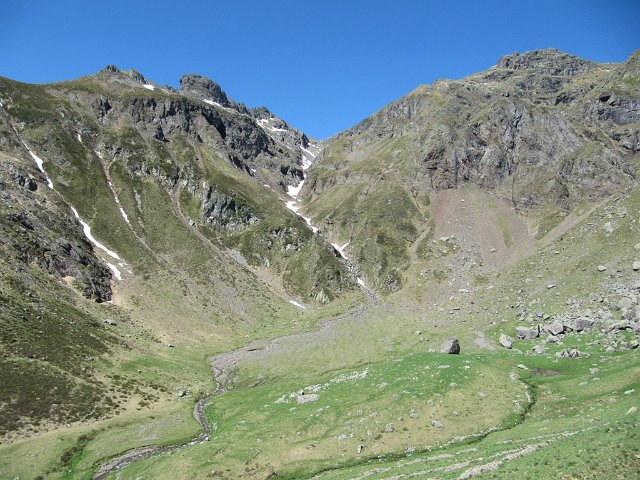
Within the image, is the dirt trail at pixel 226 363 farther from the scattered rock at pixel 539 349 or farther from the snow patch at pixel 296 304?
the scattered rock at pixel 539 349

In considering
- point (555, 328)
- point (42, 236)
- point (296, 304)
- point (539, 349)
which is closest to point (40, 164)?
point (42, 236)

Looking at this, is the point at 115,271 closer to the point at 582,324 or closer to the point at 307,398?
the point at 307,398

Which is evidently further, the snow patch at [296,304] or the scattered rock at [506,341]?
the snow patch at [296,304]

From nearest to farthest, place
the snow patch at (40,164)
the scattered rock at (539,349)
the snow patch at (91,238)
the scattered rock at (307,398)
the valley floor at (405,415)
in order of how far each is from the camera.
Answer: the valley floor at (405,415) → the scattered rock at (307,398) → the scattered rock at (539,349) → the snow patch at (91,238) → the snow patch at (40,164)

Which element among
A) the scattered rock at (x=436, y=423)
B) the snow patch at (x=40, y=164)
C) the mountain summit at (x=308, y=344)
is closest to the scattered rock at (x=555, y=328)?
the mountain summit at (x=308, y=344)

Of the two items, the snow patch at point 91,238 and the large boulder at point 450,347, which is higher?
the snow patch at point 91,238

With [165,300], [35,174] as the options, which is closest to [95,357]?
[165,300]

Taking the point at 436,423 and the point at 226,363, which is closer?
the point at 436,423

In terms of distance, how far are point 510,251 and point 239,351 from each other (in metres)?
119

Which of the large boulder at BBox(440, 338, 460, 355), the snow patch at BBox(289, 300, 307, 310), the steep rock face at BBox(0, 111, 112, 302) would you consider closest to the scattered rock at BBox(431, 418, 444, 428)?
the large boulder at BBox(440, 338, 460, 355)

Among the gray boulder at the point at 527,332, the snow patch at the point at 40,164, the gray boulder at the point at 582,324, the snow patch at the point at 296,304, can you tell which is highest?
the snow patch at the point at 40,164

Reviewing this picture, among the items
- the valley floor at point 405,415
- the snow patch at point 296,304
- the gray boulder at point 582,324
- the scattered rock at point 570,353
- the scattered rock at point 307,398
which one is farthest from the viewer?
the snow patch at point 296,304

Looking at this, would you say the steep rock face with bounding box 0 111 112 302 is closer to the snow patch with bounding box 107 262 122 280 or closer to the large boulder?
the snow patch with bounding box 107 262 122 280

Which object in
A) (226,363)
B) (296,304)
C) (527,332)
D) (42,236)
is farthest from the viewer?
(296,304)
